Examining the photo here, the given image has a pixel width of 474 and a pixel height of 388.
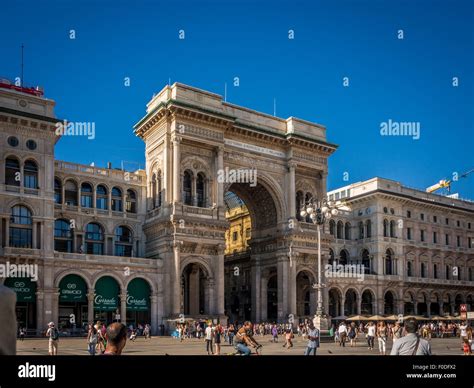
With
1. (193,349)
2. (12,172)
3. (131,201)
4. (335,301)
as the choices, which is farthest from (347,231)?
(193,349)

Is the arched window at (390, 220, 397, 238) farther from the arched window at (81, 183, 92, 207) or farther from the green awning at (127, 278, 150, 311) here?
the arched window at (81, 183, 92, 207)

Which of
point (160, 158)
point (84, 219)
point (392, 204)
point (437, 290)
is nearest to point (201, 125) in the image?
point (160, 158)

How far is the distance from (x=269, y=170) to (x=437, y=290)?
1293 inches

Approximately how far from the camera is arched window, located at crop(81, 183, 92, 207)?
5307 centimetres

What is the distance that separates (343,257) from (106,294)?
1436 inches

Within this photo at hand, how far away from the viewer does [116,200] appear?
2167 inches

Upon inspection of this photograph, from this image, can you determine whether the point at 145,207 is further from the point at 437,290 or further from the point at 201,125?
the point at 437,290

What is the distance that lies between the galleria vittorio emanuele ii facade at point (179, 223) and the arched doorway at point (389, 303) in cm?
25

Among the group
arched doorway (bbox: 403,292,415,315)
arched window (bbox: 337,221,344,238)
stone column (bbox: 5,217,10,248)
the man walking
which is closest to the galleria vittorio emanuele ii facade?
stone column (bbox: 5,217,10,248)

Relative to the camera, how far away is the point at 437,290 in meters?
77.6

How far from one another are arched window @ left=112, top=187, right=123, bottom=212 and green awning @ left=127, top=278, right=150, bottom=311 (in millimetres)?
8009

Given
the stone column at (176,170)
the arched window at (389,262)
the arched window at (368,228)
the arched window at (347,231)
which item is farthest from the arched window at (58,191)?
the arched window at (389,262)

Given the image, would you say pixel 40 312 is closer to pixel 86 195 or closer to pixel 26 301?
pixel 26 301

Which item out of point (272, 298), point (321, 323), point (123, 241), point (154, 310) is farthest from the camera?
point (272, 298)
